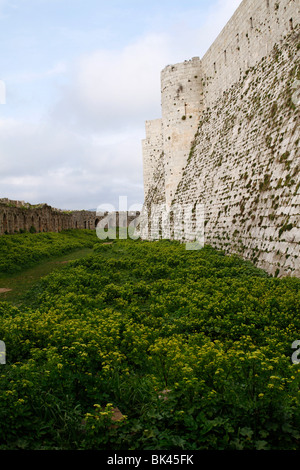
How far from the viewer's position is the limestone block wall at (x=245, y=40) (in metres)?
13.3

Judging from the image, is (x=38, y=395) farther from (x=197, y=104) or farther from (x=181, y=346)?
(x=197, y=104)

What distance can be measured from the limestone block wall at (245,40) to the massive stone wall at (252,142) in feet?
0.12

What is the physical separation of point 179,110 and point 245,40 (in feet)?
22.8

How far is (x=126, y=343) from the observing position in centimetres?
540

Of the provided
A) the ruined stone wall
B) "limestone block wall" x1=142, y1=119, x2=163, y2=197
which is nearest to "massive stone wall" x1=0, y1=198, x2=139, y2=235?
the ruined stone wall

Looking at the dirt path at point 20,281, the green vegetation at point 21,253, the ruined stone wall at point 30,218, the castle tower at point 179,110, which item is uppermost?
the castle tower at point 179,110

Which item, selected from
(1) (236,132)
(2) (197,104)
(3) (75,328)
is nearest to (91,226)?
(2) (197,104)

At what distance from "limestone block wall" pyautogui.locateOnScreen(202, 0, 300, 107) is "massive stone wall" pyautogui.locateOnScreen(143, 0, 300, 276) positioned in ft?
0.12

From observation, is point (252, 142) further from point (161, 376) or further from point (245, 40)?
point (161, 376)

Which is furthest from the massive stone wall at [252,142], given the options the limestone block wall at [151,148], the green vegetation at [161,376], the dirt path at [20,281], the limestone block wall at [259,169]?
the limestone block wall at [151,148]

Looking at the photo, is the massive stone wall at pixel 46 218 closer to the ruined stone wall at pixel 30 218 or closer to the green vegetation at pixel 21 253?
the ruined stone wall at pixel 30 218

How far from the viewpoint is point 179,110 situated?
74.6 ft

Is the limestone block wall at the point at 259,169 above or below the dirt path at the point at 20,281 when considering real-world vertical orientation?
above

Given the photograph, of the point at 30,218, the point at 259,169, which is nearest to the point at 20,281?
the point at 259,169
